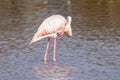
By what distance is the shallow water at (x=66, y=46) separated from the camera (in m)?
10.6

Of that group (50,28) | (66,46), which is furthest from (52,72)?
(66,46)

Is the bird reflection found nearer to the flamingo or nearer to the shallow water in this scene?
the shallow water

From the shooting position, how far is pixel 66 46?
13.7 metres

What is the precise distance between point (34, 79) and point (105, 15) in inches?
400

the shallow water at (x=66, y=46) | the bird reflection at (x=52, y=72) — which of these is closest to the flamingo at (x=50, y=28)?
the shallow water at (x=66, y=46)

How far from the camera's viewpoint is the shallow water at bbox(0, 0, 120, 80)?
1063cm

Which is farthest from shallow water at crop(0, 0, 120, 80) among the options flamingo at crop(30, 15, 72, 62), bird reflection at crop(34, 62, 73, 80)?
flamingo at crop(30, 15, 72, 62)

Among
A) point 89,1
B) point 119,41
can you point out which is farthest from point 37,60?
point 89,1

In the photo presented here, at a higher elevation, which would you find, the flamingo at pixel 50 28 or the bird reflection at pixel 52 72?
the flamingo at pixel 50 28

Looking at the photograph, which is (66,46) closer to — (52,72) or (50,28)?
(50,28)

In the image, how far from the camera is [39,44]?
46.0 ft

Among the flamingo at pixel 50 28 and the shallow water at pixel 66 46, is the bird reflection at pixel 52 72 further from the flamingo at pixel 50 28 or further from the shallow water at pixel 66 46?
the flamingo at pixel 50 28

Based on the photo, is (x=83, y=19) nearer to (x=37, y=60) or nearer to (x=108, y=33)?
(x=108, y=33)

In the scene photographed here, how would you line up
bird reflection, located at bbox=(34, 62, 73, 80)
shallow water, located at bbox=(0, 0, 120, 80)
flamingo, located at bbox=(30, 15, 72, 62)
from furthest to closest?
flamingo, located at bbox=(30, 15, 72, 62)
shallow water, located at bbox=(0, 0, 120, 80)
bird reflection, located at bbox=(34, 62, 73, 80)
